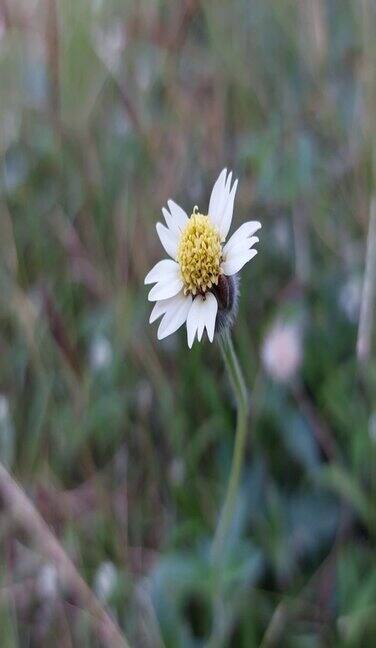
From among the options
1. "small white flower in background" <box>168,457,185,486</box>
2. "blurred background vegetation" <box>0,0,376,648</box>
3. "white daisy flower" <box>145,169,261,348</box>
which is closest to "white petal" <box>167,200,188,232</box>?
A: "white daisy flower" <box>145,169,261,348</box>

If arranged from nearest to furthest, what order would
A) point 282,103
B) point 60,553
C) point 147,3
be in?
point 60,553
point 282,103
point 147,3

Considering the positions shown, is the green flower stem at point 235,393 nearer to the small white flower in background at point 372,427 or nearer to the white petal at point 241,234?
the white petal at point 241,234

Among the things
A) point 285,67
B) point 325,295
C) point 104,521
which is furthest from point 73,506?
point 285,67

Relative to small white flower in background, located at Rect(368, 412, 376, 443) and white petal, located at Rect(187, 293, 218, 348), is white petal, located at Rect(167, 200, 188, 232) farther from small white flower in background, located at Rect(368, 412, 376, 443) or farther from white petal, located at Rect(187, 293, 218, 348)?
small white flower in background, located at Rect(368, 412, 376, 443)

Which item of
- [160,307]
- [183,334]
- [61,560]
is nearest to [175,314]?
[160,307]

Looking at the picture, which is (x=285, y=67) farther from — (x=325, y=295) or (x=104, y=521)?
(x=104, y=521)

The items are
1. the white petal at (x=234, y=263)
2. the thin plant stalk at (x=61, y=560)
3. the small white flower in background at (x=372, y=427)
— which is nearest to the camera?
the white petal at (x=234, y=263)

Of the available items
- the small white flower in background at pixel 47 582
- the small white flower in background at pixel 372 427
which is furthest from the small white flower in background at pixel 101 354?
the small white flower in background at pixel 372 427

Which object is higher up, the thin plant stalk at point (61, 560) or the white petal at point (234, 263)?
the white petal at point (234, 263)
